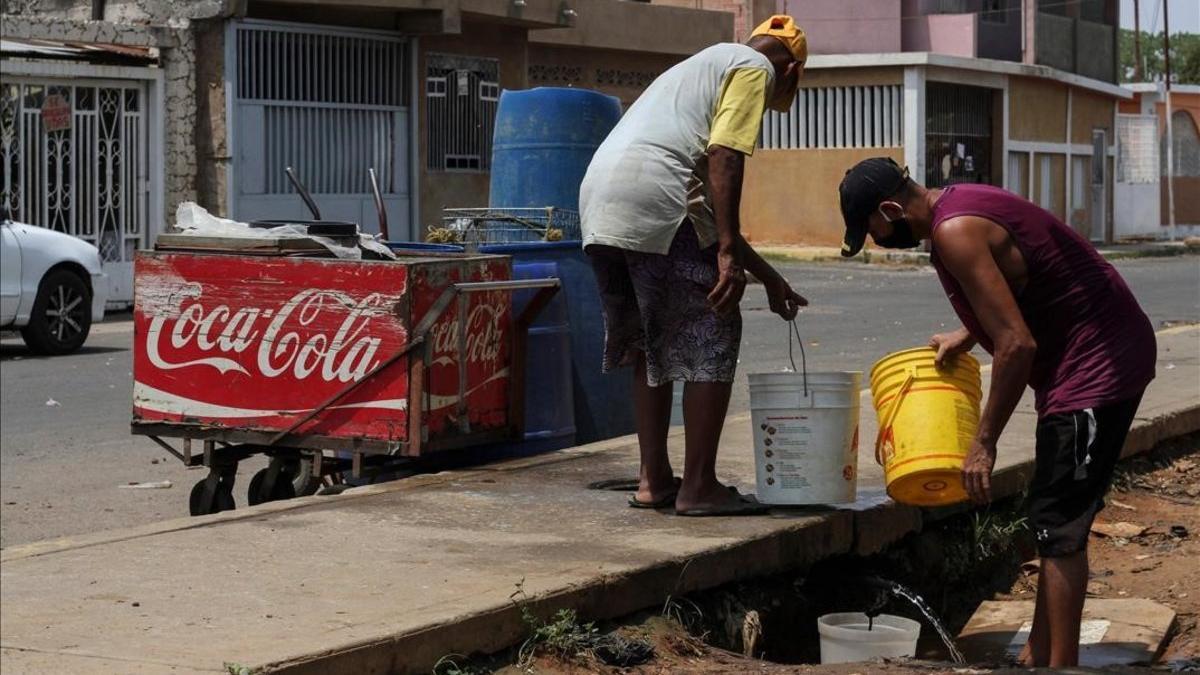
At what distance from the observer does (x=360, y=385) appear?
21.1ft

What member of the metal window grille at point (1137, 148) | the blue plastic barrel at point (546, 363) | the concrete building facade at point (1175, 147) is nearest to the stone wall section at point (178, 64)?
the blue plastic barrel at point (546, 363)

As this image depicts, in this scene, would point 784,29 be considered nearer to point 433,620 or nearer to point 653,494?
point 653,494

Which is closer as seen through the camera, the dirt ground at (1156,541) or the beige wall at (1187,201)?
the dirt ground at (1156,541)

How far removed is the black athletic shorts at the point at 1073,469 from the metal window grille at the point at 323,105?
53.7 ft

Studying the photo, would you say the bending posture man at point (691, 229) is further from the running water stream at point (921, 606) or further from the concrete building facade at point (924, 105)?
the concrete building facade at point (924, 105)

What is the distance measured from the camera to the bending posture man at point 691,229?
5.66 m

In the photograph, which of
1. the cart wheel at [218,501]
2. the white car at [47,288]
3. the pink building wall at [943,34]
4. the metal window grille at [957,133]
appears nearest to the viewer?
the cart wheel at [218,501]

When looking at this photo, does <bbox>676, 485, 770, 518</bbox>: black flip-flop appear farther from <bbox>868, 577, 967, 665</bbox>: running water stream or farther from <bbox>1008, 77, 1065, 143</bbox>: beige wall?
<bbox>1008, 77, 1065, 143</bbox>: beige wall

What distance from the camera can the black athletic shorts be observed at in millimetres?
4719

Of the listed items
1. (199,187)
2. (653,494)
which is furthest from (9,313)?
(653,494)

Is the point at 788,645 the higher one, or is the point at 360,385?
the point at 360,385

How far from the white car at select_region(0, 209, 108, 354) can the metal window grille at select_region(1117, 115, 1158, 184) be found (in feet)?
101

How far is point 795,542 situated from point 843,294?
16562 mm

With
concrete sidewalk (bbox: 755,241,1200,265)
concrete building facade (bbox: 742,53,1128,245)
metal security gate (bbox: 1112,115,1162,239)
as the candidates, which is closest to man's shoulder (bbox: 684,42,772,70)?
concrete sidewalk (bbox: 755,241,1200,265)
